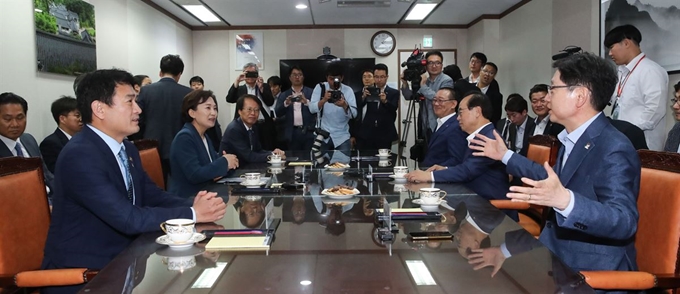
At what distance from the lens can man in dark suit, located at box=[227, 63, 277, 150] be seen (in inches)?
226

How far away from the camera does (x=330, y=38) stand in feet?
28.1

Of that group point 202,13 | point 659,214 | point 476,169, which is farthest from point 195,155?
point 202,13

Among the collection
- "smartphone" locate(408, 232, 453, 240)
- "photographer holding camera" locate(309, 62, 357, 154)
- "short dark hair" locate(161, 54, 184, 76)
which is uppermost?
"short dark hair" locate(161, 54, 184, 76)

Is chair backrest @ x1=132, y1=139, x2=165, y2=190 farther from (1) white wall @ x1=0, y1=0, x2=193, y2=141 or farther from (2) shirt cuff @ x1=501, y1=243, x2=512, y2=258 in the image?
(2) shirt cuff @ x1=501, y1=243, x2=512, y2=258

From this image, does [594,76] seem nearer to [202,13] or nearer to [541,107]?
[541,107]

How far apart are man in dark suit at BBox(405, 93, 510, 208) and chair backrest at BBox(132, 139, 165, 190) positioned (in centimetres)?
150

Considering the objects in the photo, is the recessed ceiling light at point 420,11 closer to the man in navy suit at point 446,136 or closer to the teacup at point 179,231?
the man in navy suit at point 446,136

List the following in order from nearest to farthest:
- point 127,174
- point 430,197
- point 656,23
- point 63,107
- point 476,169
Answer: point 127,174, point 430,197, point 476,169, point 63,107, point 656,23

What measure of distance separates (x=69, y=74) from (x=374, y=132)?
9.43 ft

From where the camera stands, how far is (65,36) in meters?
4.54

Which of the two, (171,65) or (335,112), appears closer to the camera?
(171,65)

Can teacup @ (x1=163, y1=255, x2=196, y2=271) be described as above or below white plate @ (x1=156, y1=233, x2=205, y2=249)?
below

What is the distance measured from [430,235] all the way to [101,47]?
4.68 metres

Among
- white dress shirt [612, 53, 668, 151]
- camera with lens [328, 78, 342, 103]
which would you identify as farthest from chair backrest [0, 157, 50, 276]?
white dress shirt [612, 53, 668, 151]
